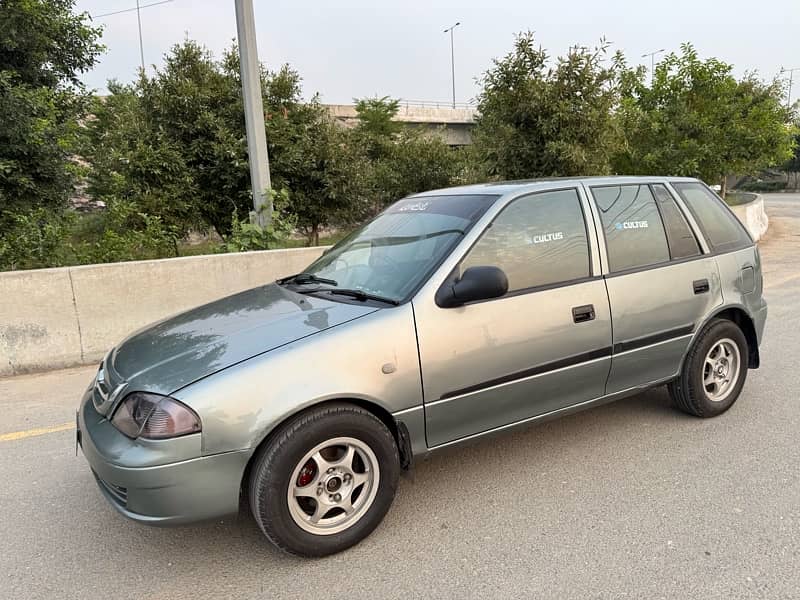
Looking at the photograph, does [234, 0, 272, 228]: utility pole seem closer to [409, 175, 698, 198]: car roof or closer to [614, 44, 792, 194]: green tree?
[409, 175, 698, 198]: car roof

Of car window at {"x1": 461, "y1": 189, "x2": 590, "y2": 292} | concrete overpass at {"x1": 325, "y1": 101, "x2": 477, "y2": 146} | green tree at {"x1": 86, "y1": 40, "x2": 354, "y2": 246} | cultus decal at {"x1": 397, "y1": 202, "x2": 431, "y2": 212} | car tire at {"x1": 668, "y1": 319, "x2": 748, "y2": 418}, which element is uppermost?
concrete overpass at {"x1": 325, "y1": 101, "x2": 477, "y2": 146}

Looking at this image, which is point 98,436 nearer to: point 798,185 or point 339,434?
point 339,434

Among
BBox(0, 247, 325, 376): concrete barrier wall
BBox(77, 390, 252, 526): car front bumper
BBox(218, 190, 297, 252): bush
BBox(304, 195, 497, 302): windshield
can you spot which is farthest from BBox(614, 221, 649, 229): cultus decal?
BBox(218, 190, 297, 252): bush

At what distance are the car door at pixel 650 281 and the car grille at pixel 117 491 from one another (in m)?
2.66

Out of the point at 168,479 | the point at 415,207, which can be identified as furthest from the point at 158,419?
the point at 415,207

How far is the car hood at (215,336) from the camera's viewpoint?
2.62m

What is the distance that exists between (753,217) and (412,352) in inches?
599

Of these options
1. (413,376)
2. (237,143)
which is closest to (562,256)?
(413,376)

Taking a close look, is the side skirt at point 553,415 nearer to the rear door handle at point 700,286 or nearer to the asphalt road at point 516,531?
the asphalt road at point 516,531

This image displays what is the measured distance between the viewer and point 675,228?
156 inches

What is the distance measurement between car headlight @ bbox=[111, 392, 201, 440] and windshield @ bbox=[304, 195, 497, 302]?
1.13 meters

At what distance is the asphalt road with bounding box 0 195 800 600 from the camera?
99.3 inches

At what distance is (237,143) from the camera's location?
10.6 m

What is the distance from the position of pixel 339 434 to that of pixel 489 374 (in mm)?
858
